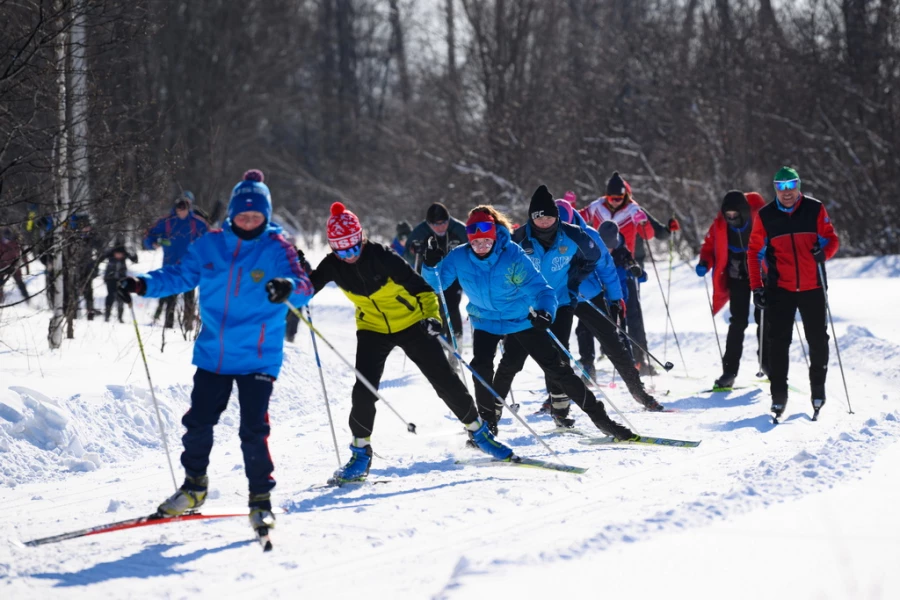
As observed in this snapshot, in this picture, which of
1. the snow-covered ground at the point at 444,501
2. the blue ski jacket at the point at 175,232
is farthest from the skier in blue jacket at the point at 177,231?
the snow-covered ground at the point at 444,501

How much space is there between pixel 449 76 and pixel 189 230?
1369 cm

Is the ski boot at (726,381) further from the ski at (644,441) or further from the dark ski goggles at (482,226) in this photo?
the dark ski goggles at (482,226)

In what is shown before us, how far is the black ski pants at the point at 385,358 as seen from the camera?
229 inches

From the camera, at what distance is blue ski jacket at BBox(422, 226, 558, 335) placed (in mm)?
6383

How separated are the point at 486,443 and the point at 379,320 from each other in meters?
1.04

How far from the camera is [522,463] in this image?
5863 millimetres

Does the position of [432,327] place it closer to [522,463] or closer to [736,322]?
[522,463]

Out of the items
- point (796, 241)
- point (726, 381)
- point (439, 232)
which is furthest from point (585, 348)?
point (796, 241)

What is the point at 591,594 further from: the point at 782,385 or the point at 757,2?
the point at 757,2

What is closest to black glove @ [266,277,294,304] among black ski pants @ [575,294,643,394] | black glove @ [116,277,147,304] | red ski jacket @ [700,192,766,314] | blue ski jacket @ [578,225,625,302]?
black glove @ [116,277,147,304]

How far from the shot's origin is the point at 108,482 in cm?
599

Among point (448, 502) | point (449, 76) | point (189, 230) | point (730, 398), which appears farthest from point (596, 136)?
point (448, 502)

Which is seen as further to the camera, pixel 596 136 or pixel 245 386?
pixel 596 136

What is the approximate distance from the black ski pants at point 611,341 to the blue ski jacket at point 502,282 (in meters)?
1.74
